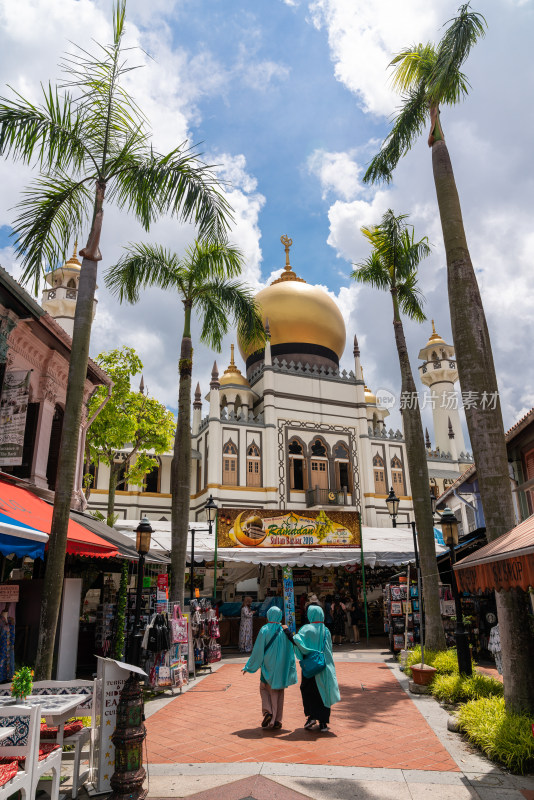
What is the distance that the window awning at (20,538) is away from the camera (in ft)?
21.9

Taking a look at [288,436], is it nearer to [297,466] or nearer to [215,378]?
[297,466]

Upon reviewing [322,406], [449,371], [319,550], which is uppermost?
[449,371]

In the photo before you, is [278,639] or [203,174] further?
[203,174]

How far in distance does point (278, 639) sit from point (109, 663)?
2.66 m

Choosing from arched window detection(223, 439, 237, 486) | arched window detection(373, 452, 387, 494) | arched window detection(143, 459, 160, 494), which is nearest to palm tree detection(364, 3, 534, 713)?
arched window detection(223, 439, 237, 486)

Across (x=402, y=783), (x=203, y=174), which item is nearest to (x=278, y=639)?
(x=402, y=783)

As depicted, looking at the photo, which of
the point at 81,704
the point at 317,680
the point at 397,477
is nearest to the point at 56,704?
the point at 81,704

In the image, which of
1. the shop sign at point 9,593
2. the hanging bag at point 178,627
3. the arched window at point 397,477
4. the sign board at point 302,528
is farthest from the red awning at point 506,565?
the arched window at point 397,477

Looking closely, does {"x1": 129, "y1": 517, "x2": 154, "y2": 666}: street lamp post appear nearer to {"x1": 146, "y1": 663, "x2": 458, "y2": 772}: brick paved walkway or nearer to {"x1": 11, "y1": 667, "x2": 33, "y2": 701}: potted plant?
{"x1": 146, "y1": 663, "x2": 458, "y2": 772}: brick paved walkway

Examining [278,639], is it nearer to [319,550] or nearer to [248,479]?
[319,550]

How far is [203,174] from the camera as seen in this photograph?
969 cm

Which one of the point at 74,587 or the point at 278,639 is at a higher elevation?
the point at 74,587

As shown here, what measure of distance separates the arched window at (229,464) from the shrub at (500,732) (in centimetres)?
2519

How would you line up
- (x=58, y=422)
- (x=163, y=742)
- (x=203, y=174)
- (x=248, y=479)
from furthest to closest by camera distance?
1. (x=248, y=479)
2. (x=58, y=422)
3. (x=203, y=174)
4. (x=163, y=742)
